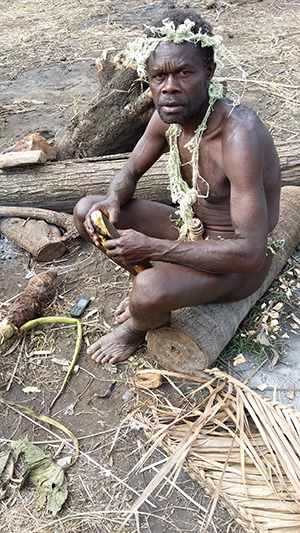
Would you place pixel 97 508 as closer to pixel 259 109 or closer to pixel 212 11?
pixel 259 109

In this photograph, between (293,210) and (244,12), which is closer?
(293,210)

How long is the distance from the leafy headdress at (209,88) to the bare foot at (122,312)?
2.00 ft

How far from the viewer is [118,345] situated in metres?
2.75

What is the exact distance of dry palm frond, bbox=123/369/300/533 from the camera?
6.31ft

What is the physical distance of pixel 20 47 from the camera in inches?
291

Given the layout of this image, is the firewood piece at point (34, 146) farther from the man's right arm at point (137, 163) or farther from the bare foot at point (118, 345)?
the bare foot at point (118, 345)

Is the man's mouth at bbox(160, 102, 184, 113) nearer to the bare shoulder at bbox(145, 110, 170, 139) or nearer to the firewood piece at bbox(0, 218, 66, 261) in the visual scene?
the bare shoulder at bbox(145, 110, 170, 139)

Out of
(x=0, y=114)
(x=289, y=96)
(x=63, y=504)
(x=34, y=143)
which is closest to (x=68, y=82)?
(x=0, y=114)

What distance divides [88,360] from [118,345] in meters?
0.22

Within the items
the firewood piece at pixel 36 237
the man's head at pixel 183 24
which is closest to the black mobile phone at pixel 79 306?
the firewood piece at pixel 36 237

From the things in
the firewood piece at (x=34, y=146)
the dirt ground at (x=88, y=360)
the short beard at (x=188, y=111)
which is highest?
the short beard at (x=188, y=111)

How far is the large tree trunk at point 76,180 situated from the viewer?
370 centimetres

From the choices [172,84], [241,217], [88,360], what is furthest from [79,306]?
[172,84]

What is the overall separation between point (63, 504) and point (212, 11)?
26.1ft
